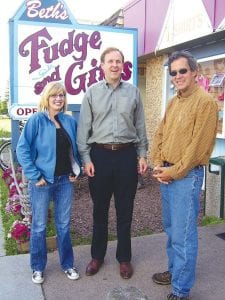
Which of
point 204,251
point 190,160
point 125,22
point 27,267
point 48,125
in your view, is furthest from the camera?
point 125,22

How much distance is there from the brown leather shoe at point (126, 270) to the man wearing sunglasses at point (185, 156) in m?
0.54

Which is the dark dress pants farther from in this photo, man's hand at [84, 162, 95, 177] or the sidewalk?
the sidewalk

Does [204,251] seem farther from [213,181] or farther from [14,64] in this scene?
[14,64]

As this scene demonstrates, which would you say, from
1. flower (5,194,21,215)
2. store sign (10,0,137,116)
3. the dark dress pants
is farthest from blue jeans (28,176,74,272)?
store sign (10,0,137,116)

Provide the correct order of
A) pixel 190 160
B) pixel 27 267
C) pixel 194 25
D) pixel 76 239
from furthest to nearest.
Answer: pixel 194 25 → pixel 76 239 → pixel 27 267 → pixel 190 160

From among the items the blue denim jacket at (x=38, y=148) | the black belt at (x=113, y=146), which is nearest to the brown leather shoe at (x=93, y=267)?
the blue denim jacket at (x=38, y=148)

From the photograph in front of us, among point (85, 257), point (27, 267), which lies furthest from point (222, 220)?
point (27, 267)

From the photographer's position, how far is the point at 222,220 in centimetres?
491

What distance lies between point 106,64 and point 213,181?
2580 mm

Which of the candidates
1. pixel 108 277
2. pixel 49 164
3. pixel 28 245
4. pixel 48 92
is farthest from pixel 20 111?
pixel 108 277

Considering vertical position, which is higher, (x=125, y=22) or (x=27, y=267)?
(x=125, y=22)

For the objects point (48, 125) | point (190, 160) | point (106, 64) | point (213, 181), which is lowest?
point (213, 181)

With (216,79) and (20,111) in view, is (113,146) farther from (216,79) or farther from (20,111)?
(216,79)

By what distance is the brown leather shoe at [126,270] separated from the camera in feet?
11.1
